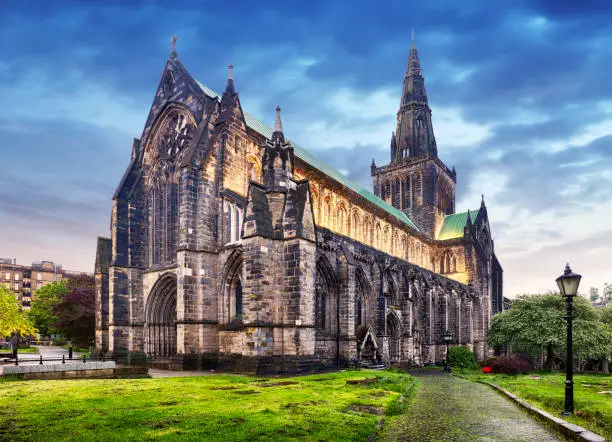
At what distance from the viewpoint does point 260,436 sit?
30.7 feet

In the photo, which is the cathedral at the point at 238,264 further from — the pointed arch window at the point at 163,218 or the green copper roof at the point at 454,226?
the green copper roof at the point at 454,226

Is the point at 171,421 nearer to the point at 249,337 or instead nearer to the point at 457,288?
the point at 249,337

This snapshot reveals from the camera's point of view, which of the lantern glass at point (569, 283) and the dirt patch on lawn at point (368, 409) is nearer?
the dirt patch on lawn at point (368, 409)

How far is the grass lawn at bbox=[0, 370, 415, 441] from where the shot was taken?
959 cm

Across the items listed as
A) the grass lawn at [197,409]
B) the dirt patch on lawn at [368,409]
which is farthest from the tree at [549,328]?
the dirt patch on lawn at [368,409]

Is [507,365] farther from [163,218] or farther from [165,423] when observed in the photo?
[165,423]

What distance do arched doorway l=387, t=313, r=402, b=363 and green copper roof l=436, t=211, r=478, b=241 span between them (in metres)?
26.0

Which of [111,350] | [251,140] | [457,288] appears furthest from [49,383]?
[457,288]

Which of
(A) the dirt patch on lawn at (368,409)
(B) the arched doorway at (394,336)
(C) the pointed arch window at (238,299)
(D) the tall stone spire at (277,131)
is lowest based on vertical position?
(B) the arched doorway at (394,336)

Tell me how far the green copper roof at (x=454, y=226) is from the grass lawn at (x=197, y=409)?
42.9 meters

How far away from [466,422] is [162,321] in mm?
22025

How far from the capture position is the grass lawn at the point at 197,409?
31.4ft

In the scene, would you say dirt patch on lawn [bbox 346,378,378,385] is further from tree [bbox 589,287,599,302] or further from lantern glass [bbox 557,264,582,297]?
tree [bbox 589,287,599,302]

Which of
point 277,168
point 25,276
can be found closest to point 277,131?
point 277,168
